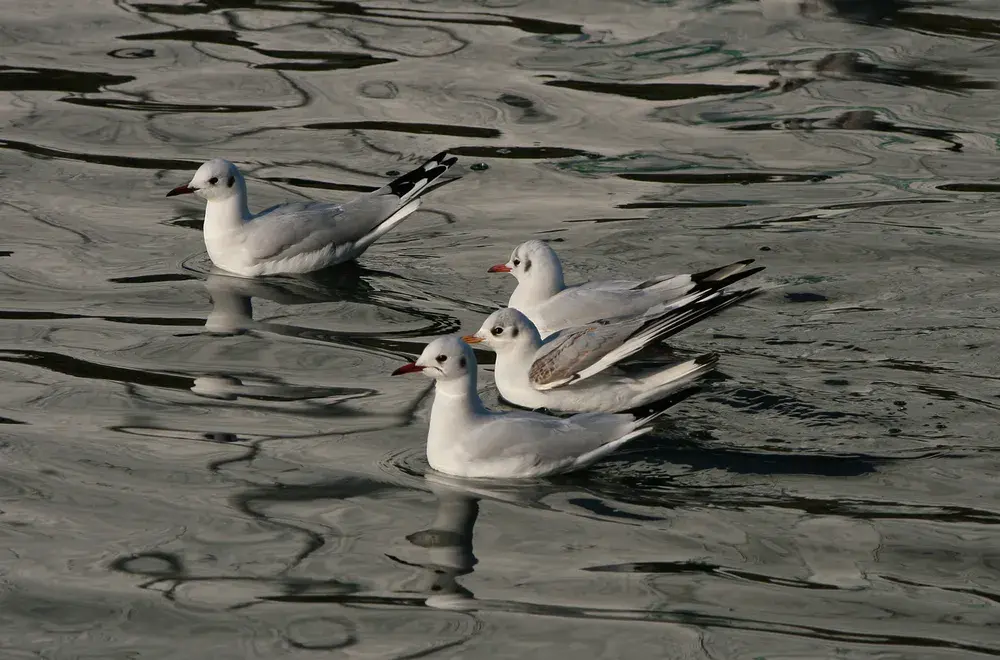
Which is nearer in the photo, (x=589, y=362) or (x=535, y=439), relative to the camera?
(x=535, y=439)

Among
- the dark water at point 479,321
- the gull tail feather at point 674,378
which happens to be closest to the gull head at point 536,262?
the dark water at point 479,321

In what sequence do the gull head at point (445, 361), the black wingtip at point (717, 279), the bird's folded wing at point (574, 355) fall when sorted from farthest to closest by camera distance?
the black wingtip at point (717, 279) → the bird's folded wing at point (574, 355) → the gull head at point (445, 361)

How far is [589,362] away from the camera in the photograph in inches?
358

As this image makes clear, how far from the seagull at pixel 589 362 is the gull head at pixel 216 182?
10.4 ft

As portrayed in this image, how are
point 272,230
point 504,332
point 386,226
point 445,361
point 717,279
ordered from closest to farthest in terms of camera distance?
point 445,361 → point 504,332 → point 717,279 → point 272,230 → point 386,226

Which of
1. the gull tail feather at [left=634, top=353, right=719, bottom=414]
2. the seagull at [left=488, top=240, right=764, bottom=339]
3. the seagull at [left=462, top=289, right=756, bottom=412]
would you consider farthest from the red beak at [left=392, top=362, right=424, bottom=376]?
the seagull at [left=488, top=240, right=764, bottom=339]

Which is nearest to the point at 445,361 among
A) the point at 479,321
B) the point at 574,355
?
the point at 574,355

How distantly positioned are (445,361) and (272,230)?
12.1 ft

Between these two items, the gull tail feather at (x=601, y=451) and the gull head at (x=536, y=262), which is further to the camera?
the gull head at (x=536, y=262)

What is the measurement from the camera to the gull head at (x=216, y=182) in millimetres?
11586

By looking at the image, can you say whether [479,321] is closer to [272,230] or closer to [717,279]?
[717,279]

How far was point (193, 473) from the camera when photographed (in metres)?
8.16

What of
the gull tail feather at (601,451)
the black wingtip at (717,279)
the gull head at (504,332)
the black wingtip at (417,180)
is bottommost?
the gull tail feather at (601,451)

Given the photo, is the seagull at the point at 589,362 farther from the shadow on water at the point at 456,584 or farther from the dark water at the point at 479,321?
the shadow on water at the point at 456,584
